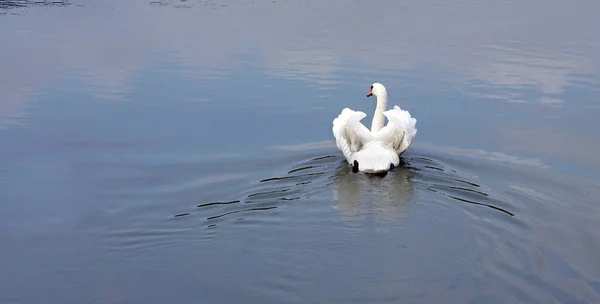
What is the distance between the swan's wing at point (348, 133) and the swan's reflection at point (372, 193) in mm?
276

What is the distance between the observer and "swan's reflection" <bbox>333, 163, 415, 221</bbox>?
1095cm

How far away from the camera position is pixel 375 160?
12859mm

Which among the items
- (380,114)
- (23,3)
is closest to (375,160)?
(380,114)

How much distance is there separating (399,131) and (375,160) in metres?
0.95

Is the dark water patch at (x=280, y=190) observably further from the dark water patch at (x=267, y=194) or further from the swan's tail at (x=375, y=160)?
the swan's tail at (x=375, y=160)

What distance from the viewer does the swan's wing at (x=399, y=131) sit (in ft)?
44.1

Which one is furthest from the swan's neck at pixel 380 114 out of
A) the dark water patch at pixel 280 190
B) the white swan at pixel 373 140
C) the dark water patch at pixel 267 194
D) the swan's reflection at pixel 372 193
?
the dark water patch at pixel 267 194

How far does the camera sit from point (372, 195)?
38.9 ft

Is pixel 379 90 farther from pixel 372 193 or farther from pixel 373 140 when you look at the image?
pixel 372 193

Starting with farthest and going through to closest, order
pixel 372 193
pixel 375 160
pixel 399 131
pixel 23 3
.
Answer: pixel 23 3 → pixel 399 131 → pixel 375 160 → pixel 372 193

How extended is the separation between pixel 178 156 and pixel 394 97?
5.23 m

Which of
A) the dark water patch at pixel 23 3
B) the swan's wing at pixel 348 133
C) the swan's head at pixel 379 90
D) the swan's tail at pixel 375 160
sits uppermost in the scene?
the dark water patch at pixel 23 3

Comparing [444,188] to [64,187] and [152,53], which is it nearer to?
[64,187]

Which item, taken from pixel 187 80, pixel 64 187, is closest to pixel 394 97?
pixel 187 80
